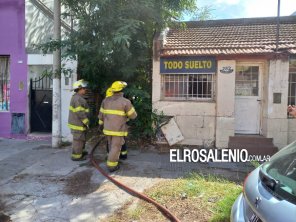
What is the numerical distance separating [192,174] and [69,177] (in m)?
2.37

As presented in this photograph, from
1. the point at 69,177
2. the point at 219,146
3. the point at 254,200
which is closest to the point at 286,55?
the point at 219,146

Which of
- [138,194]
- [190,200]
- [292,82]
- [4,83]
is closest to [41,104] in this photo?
[4,83]

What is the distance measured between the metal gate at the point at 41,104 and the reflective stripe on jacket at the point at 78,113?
9.06 feet

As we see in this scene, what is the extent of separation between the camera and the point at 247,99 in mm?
8453

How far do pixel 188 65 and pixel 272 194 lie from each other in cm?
628

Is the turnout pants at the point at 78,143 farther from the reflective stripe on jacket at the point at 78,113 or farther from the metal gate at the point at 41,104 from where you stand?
the metal gate at the point at 41,104

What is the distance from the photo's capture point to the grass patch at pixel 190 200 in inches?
170

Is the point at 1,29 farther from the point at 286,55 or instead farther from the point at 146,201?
the point at 286,55

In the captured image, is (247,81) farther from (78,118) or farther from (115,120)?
(78,118)

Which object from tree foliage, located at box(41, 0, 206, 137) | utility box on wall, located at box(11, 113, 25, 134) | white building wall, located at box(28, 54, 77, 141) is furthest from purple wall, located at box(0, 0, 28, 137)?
tree foliage, located at box(41, 0, 206, 137)

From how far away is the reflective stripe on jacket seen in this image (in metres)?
6.89

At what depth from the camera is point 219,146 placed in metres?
8.20

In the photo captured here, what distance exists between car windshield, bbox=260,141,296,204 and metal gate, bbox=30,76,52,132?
25.8ft

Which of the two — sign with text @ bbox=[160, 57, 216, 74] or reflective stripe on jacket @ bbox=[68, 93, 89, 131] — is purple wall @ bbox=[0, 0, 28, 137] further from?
sign with text @ bbox=[160, 57, 216, 74]
